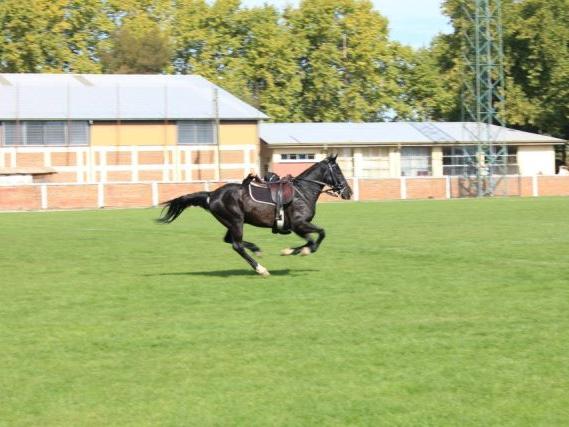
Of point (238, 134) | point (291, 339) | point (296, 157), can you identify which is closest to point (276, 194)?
point (291, 339)

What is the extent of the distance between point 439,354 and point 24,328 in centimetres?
506

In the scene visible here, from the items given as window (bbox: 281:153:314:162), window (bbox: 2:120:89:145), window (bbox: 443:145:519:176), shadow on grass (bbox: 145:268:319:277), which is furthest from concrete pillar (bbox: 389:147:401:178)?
shadow on grass (bbox: 145:268:319:277)

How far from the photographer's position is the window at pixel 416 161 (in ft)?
257

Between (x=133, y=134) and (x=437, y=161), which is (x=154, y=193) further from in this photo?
(x=437, y=161)

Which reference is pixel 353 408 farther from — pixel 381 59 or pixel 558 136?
pixel 381 59

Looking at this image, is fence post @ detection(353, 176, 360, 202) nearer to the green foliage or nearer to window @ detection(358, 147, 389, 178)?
window @ detection(358, 147, 389, 178)

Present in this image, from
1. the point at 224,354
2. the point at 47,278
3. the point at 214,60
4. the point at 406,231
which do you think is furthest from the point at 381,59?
the point at 224,354

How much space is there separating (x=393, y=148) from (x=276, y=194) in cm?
6088

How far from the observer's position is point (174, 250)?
24.5 metres

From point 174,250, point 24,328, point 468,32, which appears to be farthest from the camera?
point 468,32

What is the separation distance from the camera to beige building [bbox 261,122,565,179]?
7606 cm

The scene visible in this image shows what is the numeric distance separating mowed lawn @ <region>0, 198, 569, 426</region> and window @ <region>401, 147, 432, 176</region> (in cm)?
5627

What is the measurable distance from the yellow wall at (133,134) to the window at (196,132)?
2.23ft

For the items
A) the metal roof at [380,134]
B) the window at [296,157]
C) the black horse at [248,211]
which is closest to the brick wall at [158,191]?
the metal roof at [380,134]
